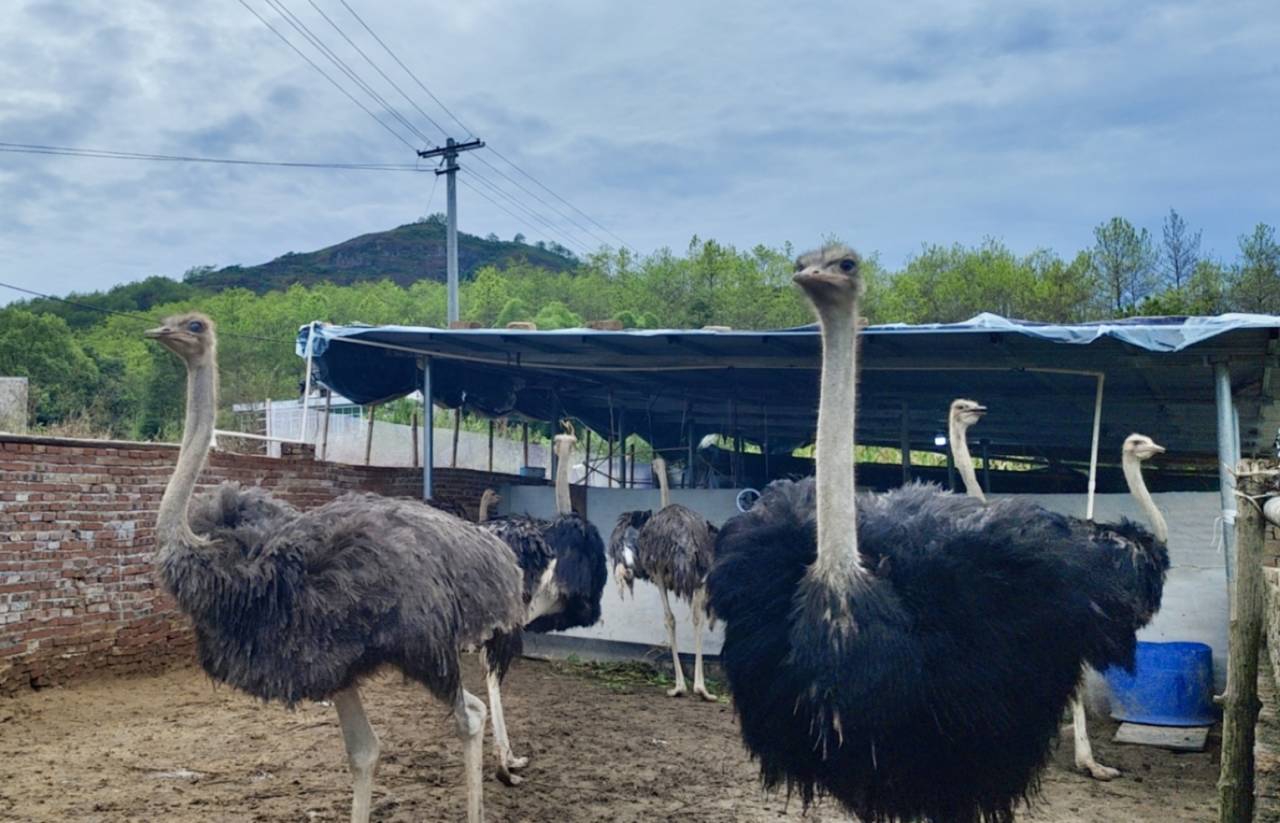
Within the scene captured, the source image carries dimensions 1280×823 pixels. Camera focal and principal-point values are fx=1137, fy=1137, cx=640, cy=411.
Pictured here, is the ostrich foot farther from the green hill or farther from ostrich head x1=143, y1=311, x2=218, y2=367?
the green hill

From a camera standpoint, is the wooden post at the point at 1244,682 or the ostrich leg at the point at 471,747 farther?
the ostrich leg at the point at 471,747

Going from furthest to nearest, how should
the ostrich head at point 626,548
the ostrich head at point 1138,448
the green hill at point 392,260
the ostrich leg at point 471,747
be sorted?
the green hill at point 392,260
the ostrich head at point 626,548
the ostrich head at point 1138,448
the ostrich leg at point 471,747

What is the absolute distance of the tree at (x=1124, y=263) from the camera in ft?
Result: 80.8

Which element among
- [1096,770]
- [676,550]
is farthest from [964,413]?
[1096,770]

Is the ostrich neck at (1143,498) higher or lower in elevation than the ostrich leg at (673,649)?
higher

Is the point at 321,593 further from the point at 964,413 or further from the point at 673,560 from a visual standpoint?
the point at 964,413

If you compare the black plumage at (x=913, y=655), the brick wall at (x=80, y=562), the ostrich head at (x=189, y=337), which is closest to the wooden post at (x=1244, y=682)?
the black plumage at (x=913, y=655)

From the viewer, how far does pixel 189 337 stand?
4242 millimetres

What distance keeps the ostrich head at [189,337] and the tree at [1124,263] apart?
76.1 feet

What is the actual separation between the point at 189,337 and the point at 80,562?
3197mm

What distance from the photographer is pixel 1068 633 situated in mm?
3373

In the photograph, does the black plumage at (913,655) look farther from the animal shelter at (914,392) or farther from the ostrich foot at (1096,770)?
the animal shelter at (914,392)

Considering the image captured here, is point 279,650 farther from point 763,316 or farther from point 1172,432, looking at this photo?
point 763,316

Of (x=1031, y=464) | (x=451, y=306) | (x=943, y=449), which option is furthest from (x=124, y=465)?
(x=451, y=306)
